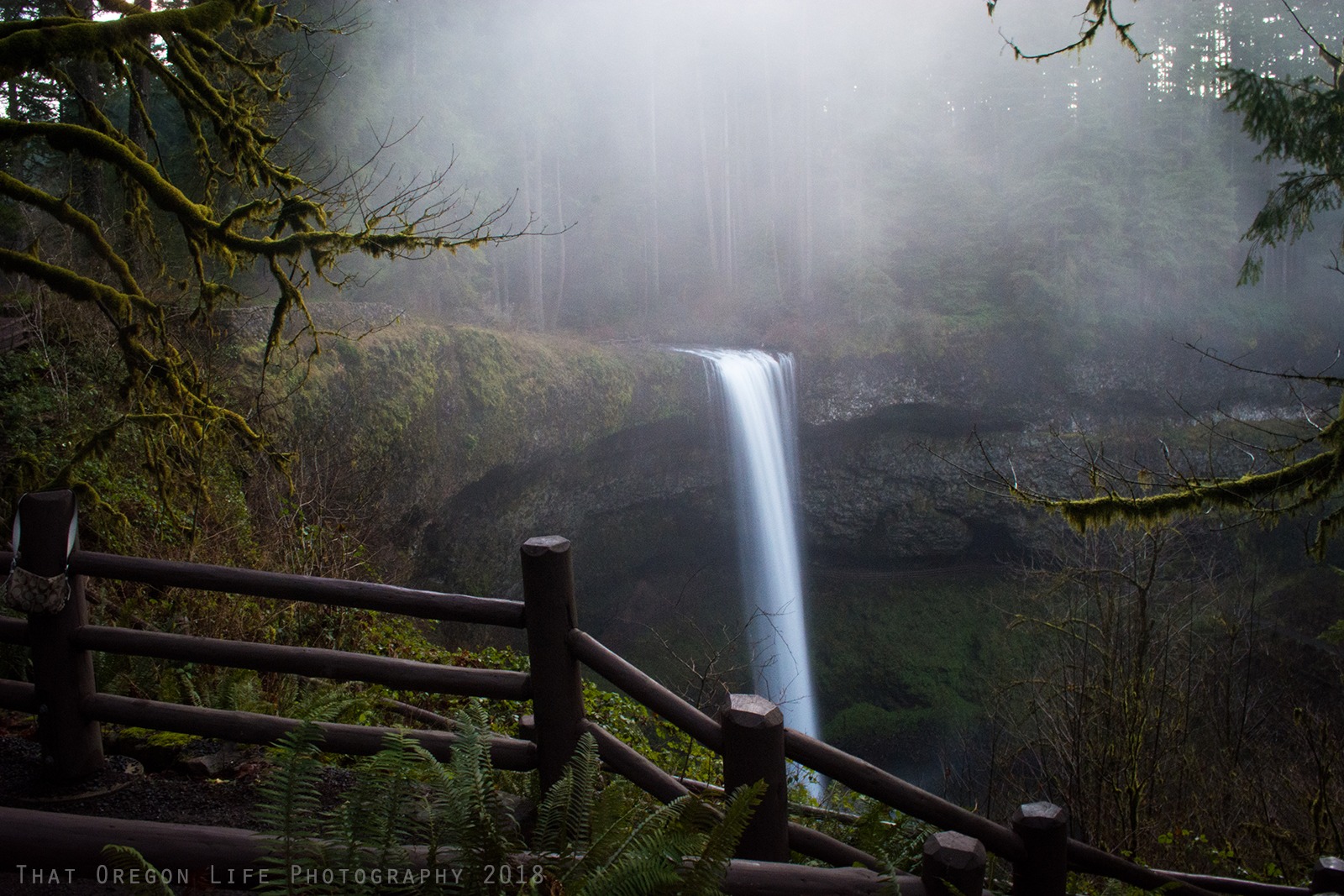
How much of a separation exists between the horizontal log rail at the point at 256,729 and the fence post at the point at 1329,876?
2.90m

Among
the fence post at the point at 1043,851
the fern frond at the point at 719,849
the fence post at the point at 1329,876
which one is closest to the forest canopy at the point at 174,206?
the fern frond at the point at 719,849

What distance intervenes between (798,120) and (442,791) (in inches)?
1319

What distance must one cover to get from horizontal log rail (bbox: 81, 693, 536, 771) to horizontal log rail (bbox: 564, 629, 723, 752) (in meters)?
0.47

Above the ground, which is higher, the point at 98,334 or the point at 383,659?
the point at 98,334

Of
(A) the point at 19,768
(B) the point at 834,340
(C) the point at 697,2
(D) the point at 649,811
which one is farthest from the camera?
(C) the point at 697,2

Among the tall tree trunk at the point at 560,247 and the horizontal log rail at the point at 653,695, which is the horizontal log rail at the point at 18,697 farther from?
the tall tree trunk at the point at 560,247

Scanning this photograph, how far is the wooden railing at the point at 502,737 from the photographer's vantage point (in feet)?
6.77

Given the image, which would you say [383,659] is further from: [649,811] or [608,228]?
[608,228]

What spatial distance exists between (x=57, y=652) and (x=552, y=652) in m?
1.99

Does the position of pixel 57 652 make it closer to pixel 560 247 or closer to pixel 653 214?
pixel 560 247

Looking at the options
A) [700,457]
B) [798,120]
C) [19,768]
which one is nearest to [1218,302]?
[798,120]

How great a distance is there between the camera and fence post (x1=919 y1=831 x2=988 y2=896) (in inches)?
83.1

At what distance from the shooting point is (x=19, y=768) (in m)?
3.35

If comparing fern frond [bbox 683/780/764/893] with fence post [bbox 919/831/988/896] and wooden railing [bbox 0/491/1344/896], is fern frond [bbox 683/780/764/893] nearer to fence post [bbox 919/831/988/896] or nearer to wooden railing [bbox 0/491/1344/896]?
wooden railing [bbox 0/491/1344/896]
